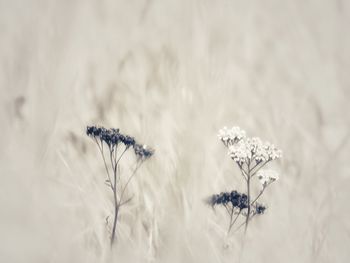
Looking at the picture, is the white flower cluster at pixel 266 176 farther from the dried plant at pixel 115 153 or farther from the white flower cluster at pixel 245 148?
the dried plant at pixel 115 153

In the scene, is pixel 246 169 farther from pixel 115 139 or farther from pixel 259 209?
pixel 115 139

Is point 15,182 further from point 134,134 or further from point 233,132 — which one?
point 233,132

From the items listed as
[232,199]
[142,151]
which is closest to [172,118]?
[142,151]

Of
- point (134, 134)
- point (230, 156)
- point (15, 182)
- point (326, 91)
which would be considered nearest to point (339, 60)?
point (326, 91)

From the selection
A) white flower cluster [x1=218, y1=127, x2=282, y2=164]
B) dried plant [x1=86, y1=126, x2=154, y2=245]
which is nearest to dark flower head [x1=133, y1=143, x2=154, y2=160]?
dried plant [x1=86, y1=126, x2=154, y2=245]

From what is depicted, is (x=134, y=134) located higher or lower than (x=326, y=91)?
lower

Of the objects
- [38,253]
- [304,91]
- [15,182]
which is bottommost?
[38,253]
